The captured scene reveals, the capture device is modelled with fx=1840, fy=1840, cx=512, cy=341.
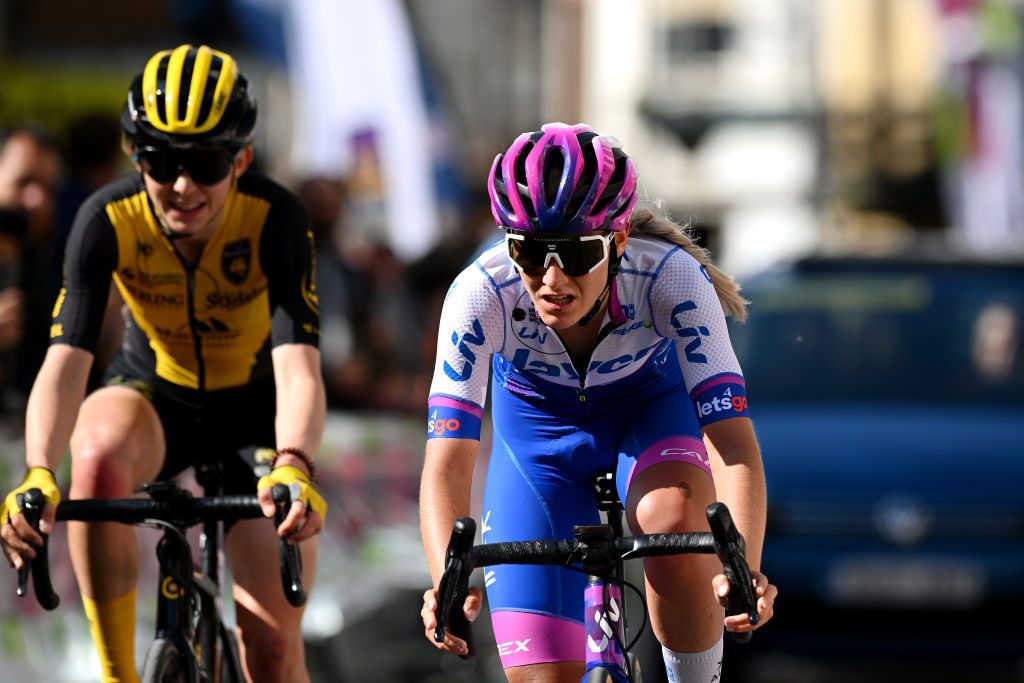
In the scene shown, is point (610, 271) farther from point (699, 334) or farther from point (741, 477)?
point (741, 477)

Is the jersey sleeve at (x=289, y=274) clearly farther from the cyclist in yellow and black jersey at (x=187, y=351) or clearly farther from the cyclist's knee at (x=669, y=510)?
the cyclist's knee at (x=669, y=510)

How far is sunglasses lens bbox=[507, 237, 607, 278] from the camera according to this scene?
462cm

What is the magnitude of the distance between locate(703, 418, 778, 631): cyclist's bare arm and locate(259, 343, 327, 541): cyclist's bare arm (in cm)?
118

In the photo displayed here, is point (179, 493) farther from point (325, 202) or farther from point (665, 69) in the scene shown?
point (665, 69)

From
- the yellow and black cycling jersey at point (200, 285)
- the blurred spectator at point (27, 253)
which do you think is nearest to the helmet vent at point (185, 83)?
the yellow and black cycling jersey at point (200, 285)

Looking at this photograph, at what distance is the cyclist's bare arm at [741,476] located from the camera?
457 centimetres

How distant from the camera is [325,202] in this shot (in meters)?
9.89

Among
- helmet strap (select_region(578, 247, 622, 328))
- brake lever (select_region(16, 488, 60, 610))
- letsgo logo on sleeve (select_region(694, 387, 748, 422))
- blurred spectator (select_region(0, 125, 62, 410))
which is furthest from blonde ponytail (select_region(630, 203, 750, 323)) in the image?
blurred spectator (select_region(0, 125, 62, 410))

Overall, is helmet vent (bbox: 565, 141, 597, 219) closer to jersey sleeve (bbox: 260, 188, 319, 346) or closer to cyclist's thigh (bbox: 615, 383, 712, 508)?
cyclist's thigh (bbox: 615, 383, 712, 508)

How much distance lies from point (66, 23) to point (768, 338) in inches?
1153

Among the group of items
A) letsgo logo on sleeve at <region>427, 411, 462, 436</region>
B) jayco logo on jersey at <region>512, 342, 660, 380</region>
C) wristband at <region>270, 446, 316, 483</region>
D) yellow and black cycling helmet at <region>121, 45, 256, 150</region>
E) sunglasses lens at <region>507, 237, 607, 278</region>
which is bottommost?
wristband at <region>270, 446, 316, 483</region>

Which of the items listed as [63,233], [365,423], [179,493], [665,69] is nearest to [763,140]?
[665,69]

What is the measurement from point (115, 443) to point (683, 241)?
1.75 meters

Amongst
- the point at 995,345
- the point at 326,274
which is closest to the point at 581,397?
the point at 995,345
